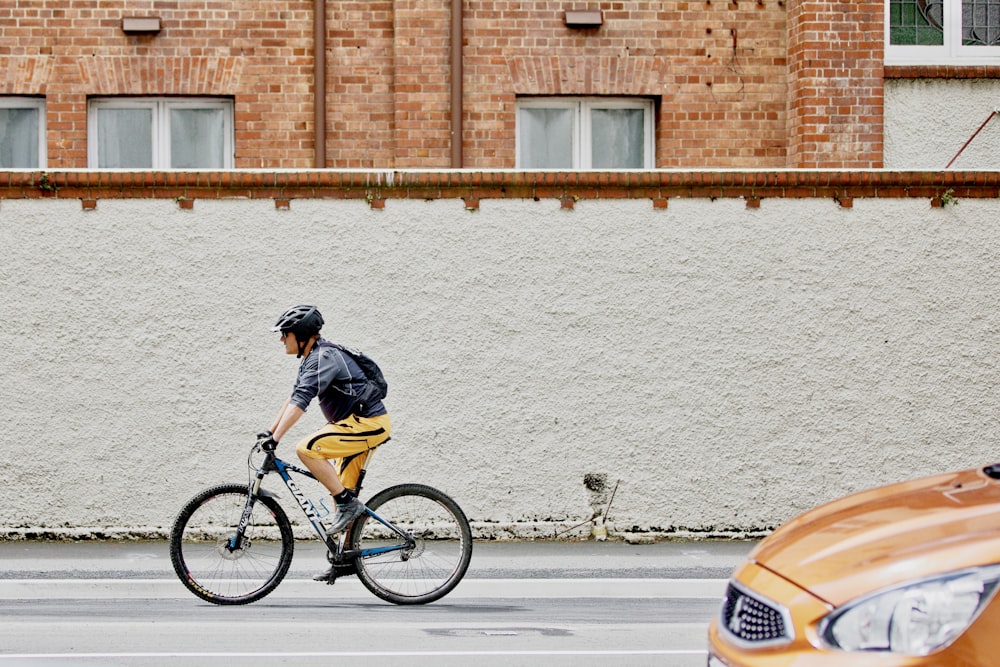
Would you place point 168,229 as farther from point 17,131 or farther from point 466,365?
point 17,131

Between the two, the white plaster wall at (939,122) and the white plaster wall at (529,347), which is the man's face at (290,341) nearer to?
the white plaster wall at (529,347)

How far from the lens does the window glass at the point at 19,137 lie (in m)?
14.0

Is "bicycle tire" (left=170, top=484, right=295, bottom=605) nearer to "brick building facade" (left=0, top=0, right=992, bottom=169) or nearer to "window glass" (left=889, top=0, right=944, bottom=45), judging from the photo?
"brick building facade" (left=0, top=0, right=992, bottom=169)

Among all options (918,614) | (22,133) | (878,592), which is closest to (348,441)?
(878,592)

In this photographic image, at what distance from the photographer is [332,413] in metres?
8.55

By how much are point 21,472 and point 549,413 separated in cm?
391

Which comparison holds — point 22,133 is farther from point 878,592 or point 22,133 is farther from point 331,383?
point 878,592

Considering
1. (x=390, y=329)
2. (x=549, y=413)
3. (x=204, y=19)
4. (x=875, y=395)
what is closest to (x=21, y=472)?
(x=390, y=329)

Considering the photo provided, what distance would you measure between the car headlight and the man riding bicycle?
4564 mm

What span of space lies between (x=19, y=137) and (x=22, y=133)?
5 cm

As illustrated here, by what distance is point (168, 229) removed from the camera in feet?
36.8

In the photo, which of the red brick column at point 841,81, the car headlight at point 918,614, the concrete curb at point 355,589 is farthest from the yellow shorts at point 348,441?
the red brick column at point 841,81

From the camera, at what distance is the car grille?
4367 mm

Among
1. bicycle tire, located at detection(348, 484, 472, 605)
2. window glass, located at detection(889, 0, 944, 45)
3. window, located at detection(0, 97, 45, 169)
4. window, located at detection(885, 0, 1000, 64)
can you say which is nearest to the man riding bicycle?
bicycle tire, located at detection(348, 484, 472, 605)
